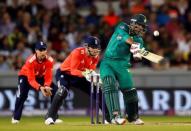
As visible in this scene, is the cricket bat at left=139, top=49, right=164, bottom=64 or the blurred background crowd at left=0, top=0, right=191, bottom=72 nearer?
the cricket bat at left=139, top=49, right=164, bottom=64

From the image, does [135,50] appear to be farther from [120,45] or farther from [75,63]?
[75,63]

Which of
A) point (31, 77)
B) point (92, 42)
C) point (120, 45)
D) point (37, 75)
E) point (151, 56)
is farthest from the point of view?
point (37, 75)

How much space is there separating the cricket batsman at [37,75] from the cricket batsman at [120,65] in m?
1.71

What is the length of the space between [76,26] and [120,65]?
845 centimetres

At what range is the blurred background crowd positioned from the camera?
21.4 metres

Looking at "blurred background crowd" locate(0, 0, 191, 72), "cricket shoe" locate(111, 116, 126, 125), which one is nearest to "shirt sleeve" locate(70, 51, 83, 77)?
"cricket shoe" locate(111, 116, 126, 125)

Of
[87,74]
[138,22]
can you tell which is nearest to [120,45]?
[138,22]

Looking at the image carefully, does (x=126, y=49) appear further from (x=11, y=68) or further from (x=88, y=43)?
(x=11, y=68)

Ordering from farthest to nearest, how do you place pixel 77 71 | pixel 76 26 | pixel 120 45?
pixel 76 26 → pixel 77 71 → pixel 120 45

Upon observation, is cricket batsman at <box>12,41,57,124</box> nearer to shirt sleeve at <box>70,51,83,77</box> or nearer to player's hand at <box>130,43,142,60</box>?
shirt sleeve at <box>70,51,83,77</box>

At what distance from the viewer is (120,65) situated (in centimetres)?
1420

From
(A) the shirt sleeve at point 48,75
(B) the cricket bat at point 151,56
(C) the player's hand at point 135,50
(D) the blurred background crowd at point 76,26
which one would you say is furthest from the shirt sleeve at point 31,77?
(D) the blurred background crowd at point 76,26

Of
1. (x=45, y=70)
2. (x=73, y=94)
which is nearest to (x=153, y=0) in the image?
(x=73, y=94)

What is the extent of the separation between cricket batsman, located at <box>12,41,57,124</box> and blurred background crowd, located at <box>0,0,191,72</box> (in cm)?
472
